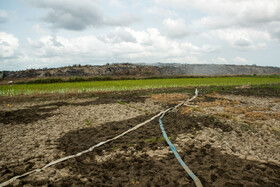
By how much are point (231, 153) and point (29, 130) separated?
582 centimetres

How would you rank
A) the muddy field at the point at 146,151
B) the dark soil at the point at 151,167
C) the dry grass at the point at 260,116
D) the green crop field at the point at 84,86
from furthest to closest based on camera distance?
the green crop field at the point at 84,86 → the dry grass at the point at 260,116 → the muddy field at the point at 146,151 → the dark soil at the point at 151,167

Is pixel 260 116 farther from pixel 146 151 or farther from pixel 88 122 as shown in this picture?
pixel 88 122

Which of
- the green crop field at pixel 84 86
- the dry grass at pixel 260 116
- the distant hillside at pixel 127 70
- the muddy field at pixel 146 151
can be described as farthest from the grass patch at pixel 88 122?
the distant hillside at pixel 127 70

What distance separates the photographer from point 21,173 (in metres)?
3.55

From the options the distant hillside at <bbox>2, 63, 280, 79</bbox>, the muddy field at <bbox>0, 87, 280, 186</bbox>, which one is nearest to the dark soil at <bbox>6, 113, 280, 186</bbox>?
the muddy field at <bbox>0, 87, 280, 186</bbox>

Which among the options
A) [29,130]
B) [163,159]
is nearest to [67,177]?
[163,159]

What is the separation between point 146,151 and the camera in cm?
428

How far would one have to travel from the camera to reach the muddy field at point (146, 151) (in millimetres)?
3240

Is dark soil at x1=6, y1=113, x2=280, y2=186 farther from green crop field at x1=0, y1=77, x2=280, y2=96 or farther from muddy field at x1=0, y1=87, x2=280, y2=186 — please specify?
green crop field at x1=0, y1=77, x2=280, y2=96

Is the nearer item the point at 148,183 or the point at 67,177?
the point at 148,183

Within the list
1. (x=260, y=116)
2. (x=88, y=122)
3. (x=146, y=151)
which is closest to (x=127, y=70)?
(x=88, y=122)

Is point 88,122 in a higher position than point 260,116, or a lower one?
lower

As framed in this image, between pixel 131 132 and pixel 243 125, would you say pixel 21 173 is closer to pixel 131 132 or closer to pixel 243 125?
pixel 131 132

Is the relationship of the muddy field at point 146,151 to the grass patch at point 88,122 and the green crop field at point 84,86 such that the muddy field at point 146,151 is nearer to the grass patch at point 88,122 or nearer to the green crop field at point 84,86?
the grass patch at point 88,122
